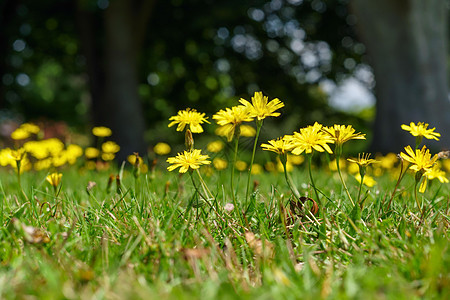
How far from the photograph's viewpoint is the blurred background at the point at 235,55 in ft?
20.4

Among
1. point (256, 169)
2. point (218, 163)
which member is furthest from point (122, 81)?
point (218, 163)

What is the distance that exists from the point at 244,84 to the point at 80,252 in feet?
32.5

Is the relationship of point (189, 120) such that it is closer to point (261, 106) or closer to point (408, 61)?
point (261, 106)

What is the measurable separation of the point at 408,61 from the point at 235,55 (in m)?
4.75

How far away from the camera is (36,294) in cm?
104

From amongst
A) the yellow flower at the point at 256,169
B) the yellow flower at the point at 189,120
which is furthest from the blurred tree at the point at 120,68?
the yellow flower at the point at 189,120

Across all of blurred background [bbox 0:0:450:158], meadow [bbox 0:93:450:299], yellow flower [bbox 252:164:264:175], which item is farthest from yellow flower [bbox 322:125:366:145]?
blurred background [bbox 0:0:450:158]

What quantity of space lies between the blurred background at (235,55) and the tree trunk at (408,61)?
1 centimetres

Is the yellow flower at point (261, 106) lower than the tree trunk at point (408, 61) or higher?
lower

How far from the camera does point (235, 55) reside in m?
10.2

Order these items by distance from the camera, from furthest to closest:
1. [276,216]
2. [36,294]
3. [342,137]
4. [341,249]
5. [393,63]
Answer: [393,63] < [276,216] < [342,137] < [341,249] < [36,294]

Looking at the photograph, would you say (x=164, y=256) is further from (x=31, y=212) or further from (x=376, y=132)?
(x=376, y=132)

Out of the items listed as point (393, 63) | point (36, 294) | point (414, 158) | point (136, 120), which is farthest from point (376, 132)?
point (36, 294)

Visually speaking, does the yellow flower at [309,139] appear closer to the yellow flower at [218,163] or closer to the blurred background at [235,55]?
the yellow flower at [218,163]
